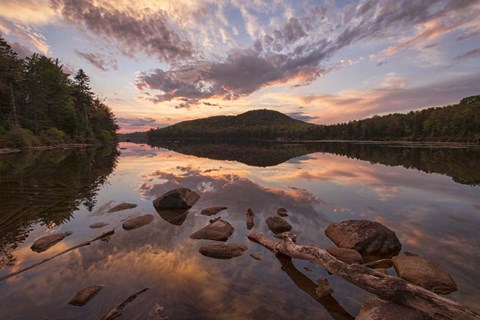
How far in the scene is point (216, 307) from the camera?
7113mm

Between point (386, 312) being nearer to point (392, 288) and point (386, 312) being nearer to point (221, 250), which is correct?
point (392, 288)

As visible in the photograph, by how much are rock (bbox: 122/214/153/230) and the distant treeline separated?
2300 inches

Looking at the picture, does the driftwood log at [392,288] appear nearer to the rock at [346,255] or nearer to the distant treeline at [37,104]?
the rock at [346,255]

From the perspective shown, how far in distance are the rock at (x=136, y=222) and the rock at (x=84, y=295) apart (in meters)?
5.61

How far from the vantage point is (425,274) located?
28.5 ft

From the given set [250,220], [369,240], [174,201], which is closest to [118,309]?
[250,220]

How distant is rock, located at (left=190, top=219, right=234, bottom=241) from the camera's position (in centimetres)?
1216

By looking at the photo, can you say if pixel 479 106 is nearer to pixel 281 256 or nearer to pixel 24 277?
pixel 281 256

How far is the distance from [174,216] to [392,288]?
1212 centimetres

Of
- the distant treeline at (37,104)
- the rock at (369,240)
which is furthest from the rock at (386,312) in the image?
the distant treeline at (37,104)

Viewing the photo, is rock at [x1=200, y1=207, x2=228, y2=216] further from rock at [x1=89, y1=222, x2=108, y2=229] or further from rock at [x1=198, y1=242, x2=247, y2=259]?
rock at [x1=89, y1=222, x2=108, y2=229]

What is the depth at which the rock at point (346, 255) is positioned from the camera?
998 cm

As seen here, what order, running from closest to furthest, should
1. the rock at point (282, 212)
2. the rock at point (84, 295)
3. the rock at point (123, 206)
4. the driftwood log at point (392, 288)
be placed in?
the driftwood log at point (392, 288) → the rock at point (84, 295) → the rock at point (282, 212) → the rock at point (123, 206)

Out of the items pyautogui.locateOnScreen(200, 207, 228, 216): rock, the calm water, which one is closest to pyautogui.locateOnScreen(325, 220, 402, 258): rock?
the calm water
